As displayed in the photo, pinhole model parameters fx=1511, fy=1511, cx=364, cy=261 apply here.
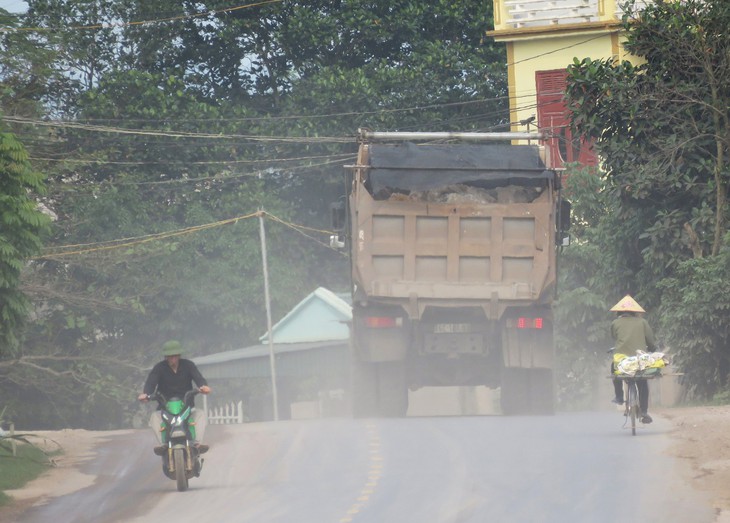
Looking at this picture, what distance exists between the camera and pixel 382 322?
2177 cm

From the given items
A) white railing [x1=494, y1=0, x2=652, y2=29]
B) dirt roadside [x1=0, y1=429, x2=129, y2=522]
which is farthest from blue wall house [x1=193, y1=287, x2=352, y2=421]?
dirt roadside [x1=0, y1=429, x2=129, y2=522]

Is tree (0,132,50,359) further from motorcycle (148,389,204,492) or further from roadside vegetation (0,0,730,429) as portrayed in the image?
roadside vegetation (0,0,730,429)

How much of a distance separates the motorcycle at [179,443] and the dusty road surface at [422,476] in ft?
0.78

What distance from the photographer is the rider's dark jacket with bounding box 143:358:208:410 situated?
15289 millimetres

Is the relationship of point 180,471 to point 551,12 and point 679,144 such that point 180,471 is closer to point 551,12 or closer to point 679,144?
point 679,144

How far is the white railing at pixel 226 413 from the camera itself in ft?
147

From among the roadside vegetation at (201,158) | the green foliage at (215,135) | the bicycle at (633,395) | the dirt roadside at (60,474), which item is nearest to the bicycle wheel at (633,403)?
the bicycle at (633,395)

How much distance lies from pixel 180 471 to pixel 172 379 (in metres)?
1.14

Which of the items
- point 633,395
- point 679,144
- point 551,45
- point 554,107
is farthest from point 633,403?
point 551,45

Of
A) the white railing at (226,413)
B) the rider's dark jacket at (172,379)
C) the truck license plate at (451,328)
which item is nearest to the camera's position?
the rider's dark jacket at (172,379)

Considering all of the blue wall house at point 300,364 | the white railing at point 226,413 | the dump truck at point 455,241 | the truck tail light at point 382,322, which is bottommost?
the white railing at point 226,413

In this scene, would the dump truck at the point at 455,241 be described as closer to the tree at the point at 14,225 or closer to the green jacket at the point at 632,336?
the green jacket at the point at 632,336

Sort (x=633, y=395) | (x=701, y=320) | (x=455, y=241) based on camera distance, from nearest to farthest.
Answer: (x=633, y=395), (x=455, y=241), (x=701, y=320)

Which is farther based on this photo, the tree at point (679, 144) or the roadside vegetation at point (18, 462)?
the tree at point (679, 144)
